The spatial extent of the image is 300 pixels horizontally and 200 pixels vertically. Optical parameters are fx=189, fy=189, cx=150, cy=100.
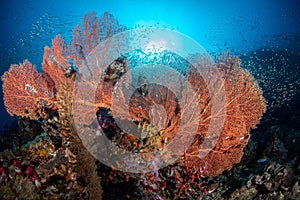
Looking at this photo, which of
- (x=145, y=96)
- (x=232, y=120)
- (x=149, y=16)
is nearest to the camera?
(x=232, y=120)

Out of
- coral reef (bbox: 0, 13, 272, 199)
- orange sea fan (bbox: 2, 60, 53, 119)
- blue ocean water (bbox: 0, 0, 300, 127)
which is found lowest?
coral reef (bbox: 0, 13, 272, 199)

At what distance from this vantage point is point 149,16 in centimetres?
5019

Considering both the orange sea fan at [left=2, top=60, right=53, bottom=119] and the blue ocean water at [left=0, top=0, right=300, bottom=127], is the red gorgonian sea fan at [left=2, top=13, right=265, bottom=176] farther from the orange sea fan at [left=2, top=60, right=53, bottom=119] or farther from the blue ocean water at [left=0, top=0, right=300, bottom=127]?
the blue ocean water at [left=0, top=0, right=300, bottom=127]

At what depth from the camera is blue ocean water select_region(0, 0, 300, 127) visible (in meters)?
37.5

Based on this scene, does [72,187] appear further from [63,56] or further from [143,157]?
[63,56]

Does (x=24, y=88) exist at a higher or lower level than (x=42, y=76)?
lower

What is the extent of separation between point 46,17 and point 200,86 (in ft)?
185

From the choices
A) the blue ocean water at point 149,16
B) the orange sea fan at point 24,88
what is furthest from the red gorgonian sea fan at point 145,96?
the blue ocean water at point 149,16

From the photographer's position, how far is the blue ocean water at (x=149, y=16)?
37469mm

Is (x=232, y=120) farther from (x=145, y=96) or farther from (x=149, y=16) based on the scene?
(x=149, y=16)

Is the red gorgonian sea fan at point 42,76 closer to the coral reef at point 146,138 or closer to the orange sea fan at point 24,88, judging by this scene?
the orange sea fan at point 24,88

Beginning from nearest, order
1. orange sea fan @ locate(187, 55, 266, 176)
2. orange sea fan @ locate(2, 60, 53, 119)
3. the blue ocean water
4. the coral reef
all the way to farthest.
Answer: the coral reef, orange sea fan @ locate(187, 55, 266, 176), orange sea fan @ locate(2, 60, 53, 119), the blue ocean water

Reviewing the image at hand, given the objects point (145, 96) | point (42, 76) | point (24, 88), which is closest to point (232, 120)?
point (145, 96)

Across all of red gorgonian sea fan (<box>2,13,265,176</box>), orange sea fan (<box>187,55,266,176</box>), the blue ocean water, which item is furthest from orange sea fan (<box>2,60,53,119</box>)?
the blue ocean water
